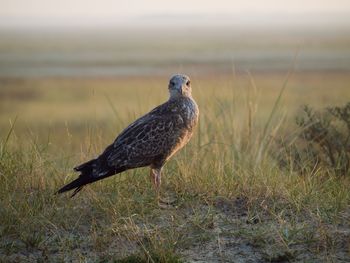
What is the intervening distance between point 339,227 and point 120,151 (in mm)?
2146

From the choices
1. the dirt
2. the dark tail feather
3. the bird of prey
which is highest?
the bird of prey

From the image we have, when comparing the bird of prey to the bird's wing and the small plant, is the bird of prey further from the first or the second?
the small plant

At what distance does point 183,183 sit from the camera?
23.4 ft

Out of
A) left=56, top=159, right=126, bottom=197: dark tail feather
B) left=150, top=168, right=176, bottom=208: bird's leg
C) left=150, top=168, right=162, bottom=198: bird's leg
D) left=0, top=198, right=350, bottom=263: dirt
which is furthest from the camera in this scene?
left=150, top=168, right=162, bottom=198: bird's leg

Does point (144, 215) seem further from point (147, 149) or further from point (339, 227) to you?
point (339, 227)

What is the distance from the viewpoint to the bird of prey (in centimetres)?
664

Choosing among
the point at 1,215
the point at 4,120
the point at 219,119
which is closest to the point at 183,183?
the point at 1,215

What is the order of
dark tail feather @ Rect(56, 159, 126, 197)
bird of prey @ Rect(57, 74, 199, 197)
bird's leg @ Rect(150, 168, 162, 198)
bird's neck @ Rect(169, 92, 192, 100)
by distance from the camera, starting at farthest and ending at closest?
1. bird's neck @ Rect(169, 92, 192, 100)
2. bird's leg @ Rect(150, 168, 162, 198)
3. bird of prey @ Rect(57, 74, 199, 197)
4. dark tail feather @ Rect(56, 159, 126, 197)

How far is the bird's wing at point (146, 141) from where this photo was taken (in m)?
6.78

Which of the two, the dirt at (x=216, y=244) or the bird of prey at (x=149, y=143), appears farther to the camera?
the bird of prey at (x=149, y=143)

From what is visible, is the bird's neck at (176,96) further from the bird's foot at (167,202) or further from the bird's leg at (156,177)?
the bird's foot at (167,202)

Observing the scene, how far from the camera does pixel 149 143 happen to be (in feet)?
22.5

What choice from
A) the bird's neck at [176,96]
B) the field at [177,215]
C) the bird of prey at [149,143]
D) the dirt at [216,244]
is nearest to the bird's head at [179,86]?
the bird's neck at [176,96]

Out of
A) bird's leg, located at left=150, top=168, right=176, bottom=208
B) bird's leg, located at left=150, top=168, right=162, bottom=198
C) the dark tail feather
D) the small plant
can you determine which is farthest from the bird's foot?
the small plant
